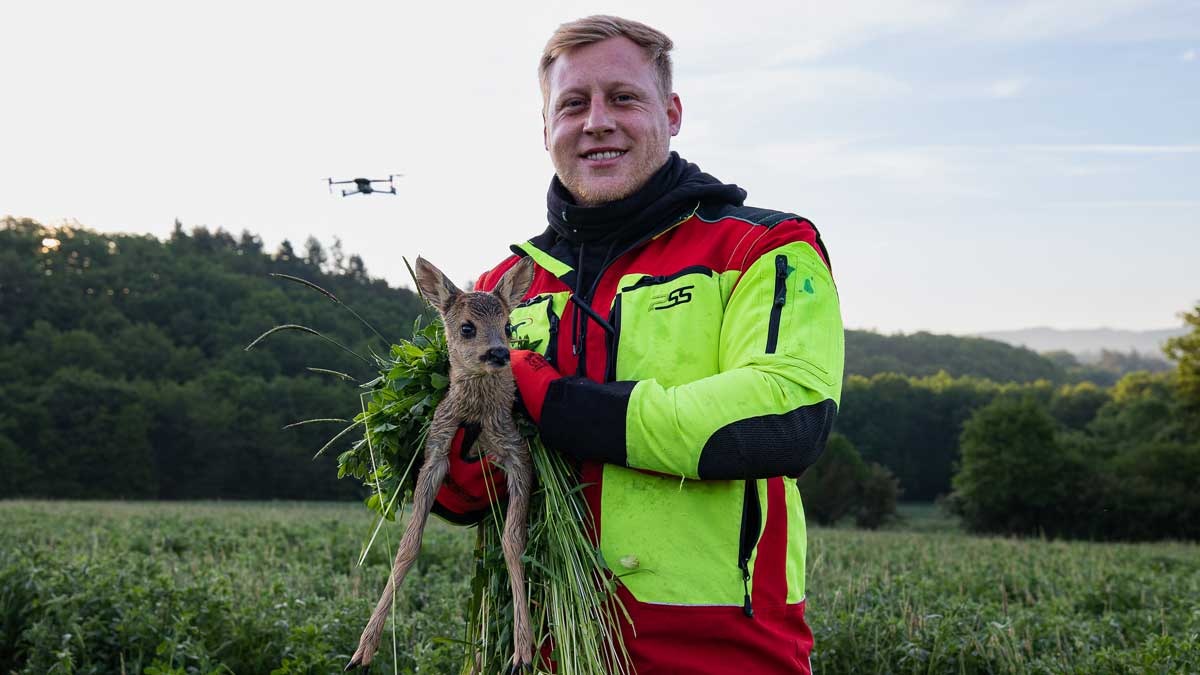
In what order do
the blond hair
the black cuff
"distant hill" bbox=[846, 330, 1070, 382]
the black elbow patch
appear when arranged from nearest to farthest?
the black elbow patch, the black cuff, the blond hair, "distant hill" bbox=[846, 330, 1070, 382]

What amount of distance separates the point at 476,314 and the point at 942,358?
112587mm

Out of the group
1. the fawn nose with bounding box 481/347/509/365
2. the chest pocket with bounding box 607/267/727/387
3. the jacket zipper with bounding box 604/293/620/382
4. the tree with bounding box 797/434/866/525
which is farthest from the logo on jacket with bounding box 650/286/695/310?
the tree with bounding box 797/434/866/525

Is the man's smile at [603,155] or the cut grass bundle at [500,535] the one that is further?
the man's smile at [603,155]

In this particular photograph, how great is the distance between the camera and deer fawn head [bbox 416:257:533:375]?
3.12 m

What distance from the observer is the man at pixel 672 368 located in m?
2.91

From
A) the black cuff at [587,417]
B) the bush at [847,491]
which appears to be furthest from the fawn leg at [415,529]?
the bush at [847,491]

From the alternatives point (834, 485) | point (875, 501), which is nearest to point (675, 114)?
point (834, 485)

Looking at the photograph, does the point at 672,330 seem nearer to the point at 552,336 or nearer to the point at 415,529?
the point at 552,336

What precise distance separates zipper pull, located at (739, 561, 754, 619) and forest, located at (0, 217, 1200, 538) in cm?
4620

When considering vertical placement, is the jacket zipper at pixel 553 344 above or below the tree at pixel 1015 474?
above

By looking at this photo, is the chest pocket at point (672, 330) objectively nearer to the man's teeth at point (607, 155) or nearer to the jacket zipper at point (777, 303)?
the jacket zipper at point (777, 303)

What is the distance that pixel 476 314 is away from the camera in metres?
3.23

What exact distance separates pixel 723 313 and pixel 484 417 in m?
0.86

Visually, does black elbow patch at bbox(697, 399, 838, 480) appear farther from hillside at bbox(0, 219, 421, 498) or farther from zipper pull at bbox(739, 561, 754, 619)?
hillside at bbox(0, 219, 421, 498)
